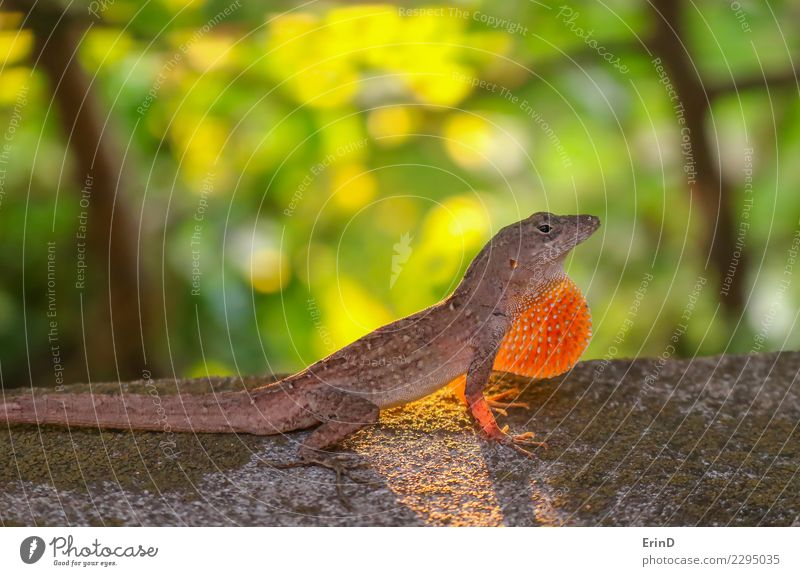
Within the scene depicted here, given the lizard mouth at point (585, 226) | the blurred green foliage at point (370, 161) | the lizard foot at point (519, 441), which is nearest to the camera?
the lizard foot at point (519, 441)

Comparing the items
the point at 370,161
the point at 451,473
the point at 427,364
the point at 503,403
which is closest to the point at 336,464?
the point at 451,473

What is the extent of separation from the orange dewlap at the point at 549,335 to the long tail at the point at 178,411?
28.6 inches

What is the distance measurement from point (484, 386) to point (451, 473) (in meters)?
0.46

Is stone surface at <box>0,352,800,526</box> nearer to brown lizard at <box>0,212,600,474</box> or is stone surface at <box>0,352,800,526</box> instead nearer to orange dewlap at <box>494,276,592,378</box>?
brown lizard at <box>0,212,600,474</box>

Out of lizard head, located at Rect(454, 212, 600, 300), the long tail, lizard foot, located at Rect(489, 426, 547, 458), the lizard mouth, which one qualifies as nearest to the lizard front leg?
lizard foot, located at Rect(489, 426, 547, 458)

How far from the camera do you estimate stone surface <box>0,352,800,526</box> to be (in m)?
2.45

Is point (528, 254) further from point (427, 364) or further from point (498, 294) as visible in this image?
point (427, 364)

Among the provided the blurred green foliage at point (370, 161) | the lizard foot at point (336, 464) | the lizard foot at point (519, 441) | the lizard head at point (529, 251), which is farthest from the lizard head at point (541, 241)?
the blurred green foliage at point (370, 161)

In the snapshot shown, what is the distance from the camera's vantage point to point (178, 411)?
2867 millimetres

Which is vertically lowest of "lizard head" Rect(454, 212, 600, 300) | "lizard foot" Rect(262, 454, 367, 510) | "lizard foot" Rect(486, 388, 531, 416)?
"lizard foot" Rect(262, 454, 367, 510)

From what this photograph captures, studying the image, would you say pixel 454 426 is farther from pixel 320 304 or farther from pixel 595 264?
pixel 595 264

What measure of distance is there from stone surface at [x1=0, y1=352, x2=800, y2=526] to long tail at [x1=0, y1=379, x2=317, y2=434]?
1.8 inches

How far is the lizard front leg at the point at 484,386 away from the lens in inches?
112

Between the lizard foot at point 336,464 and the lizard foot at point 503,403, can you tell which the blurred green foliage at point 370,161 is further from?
the lizard foot at point 336,464
